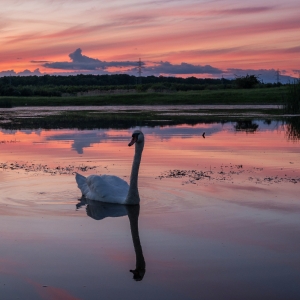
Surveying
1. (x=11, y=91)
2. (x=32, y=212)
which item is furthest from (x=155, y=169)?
(x=11, y=91)

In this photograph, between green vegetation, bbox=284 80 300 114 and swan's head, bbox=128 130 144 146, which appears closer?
swan's head, bbox=128 130 144 146

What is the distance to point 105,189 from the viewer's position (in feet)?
35.1

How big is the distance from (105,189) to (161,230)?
2.60m

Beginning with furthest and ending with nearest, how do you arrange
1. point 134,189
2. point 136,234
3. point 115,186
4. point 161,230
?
1. point 115,186
2. point 134,189
3. point 161,230
4. point 136,234

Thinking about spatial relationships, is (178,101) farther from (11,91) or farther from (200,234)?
(200,234)

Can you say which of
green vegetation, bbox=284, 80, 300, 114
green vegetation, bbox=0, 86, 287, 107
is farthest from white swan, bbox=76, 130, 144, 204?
green vegetation, bbox=0, 86, 287, 107

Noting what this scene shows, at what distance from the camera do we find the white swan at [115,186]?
33.1ft

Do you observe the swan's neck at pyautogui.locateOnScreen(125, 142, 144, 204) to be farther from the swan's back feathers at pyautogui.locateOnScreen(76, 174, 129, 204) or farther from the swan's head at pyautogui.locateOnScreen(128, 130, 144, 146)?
the swan's head at pyautogui.locateOnScreen(128, 130, 144, 146)

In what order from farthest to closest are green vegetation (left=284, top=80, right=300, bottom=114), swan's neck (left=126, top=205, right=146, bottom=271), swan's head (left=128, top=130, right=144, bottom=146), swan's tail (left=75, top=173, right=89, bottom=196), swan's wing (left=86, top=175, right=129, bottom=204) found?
green vegetation (left=284, top=80, right=300, bottom=114), swan's tail (left=75, top=173, right=89, bottom=196), swan's wing (left=86, top=175, right=129, bottom=204), swan's head (left=128, top=130, right=144, bottom=146), swan's neck (left=126, top=205, right=146, bottom=271)

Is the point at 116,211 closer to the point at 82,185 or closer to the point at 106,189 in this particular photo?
the point at 106,189

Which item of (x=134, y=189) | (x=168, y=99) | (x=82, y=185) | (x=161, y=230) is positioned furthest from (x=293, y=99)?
(x=168, y=99)

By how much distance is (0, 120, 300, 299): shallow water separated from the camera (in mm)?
6012

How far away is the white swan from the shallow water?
0.78ft

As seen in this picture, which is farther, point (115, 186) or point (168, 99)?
point (168, 99)
